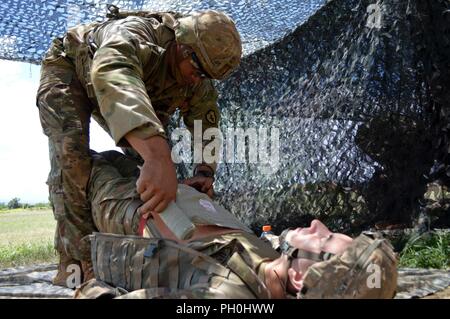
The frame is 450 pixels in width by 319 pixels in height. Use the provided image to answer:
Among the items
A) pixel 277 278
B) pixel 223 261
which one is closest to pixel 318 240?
pixel 277 278

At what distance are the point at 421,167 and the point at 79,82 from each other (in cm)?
212

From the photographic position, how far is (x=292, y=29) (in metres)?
4.36

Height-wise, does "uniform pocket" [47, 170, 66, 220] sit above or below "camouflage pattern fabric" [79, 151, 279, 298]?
below

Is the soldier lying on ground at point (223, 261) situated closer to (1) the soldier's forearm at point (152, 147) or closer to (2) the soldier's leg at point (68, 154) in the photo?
(1) the soldier's forearm at point (152, 147)

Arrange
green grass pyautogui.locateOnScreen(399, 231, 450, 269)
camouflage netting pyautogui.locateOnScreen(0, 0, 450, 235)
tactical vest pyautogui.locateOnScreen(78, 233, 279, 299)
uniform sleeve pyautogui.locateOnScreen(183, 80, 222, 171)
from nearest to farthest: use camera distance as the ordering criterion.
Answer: tactical vest pyautogui.locateOnScreen(78, 233, 279, 299), uniform sleeve pyautogui.locateOnScreen(183, 80, 222, 171), green grass pyautogui.locateOnScreen(399, 231, 450, 269), camouflage netting pyautogui.locateOnScreen(0, 0, 450, 235)

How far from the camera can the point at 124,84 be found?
6.15 ft

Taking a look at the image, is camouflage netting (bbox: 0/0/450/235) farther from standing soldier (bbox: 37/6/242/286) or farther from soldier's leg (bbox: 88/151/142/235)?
soldier's leg (bbox: 88/151/142/235)

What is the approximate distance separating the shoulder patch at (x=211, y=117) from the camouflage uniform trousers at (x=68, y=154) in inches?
22.9

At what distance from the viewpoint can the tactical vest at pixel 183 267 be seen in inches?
57.4

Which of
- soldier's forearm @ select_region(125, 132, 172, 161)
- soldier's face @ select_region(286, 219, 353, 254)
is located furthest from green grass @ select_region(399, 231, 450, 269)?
soldier's forearm @ select_region(125, 132, 172, 161)

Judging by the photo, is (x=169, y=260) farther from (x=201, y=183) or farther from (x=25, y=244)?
(x=25, y=244)

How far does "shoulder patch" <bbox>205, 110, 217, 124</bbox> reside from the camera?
280 centimetres

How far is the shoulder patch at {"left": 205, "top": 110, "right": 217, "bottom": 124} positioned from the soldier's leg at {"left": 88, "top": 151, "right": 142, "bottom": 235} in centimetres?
53

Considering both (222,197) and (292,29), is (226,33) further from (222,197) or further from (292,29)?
(222,197)
